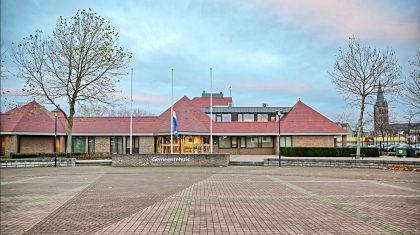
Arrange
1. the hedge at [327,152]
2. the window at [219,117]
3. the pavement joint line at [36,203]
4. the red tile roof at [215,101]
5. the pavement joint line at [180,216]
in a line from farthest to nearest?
1. the red tile roof at [215,101]
2. the window at [219,117]
3. the hedge at [327,152]
4. the pavement joint line at [36,203]
5. the pavement joint line at [180,216]

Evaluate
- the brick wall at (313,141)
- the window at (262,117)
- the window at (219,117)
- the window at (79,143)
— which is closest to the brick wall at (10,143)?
the window at (79,143)

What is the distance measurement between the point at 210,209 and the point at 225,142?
119 feet

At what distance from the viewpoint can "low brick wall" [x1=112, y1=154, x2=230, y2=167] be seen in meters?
27.8

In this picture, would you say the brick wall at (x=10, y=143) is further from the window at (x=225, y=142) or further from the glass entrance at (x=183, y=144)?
the window at (x=225, y=142)

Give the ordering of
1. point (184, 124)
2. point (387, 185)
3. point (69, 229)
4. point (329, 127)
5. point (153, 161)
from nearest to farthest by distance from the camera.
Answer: point (69, 229) → point (387, 185) → point (153, 161) → point (184, 124) → point (329, 127)

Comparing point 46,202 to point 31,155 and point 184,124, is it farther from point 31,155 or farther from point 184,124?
point 184,124

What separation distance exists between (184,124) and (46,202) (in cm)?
2888

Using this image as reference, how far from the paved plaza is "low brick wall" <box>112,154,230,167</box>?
12268mm

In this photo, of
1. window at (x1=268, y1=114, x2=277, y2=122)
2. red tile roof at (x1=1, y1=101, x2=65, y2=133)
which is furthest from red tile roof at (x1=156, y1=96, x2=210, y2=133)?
window at (x1=268, y1=114, x2=277, y2=122)

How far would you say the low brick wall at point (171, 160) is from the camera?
27.8 meters

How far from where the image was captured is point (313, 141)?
143ft

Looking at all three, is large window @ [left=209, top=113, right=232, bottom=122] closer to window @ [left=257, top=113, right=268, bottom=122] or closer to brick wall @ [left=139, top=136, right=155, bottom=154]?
window @ [left=257, top=113, right=268, bottom=122]

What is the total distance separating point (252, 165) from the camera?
94.1ft

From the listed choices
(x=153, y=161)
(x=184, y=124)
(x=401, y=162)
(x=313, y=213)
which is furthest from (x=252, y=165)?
(x=313, y=213)
